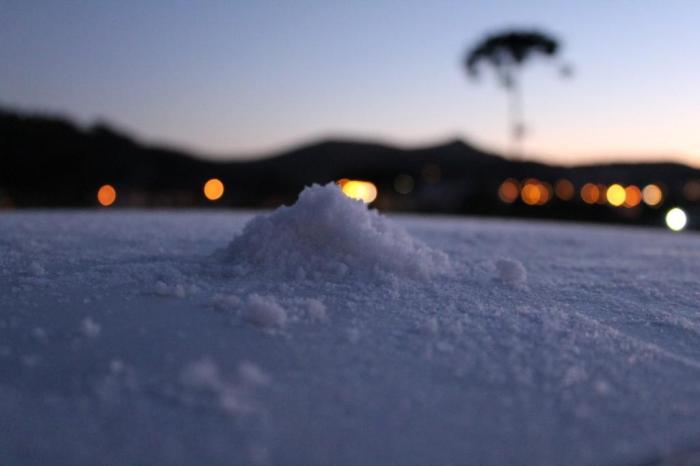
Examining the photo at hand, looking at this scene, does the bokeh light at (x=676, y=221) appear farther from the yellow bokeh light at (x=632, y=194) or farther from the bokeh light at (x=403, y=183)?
the bokeh light at (x=403, y=183)

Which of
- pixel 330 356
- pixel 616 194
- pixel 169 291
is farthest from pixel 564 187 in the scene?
pixel 330 356

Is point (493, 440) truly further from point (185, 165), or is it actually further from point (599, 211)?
point (185, 165)

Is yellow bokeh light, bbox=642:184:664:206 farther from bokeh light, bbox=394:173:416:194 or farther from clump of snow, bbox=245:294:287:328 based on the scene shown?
clump of snow, bbox=245:294:287:328

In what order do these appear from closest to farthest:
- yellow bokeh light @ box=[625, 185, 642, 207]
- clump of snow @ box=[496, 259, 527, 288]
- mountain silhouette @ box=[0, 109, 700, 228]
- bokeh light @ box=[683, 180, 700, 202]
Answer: clump of snow @ box=[496, 259, 527, 288] < mountain silhouette @ box=[0, 109, 700, 228] < bokeh light @ box=[683, 180, 700, 202] < yellow bokeh light @ box=[625, 185, 642, 207]

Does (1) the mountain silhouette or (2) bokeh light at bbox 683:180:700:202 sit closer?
(1) the mountain silhouette


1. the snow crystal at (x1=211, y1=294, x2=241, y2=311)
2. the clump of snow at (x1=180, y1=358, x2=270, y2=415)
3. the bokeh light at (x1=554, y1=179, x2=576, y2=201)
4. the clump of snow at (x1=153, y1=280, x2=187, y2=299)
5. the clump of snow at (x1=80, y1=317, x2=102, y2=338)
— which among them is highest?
the bokeh light at (x1=554, y1=179, x2=576, y2=201)

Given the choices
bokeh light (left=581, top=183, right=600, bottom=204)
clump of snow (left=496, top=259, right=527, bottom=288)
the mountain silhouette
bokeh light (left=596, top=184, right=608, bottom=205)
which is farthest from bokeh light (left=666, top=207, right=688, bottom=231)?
clump of snow (left=496, top=259, right=527, bottom=288)

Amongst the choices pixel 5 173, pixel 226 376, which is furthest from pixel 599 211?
pixel 5 173
